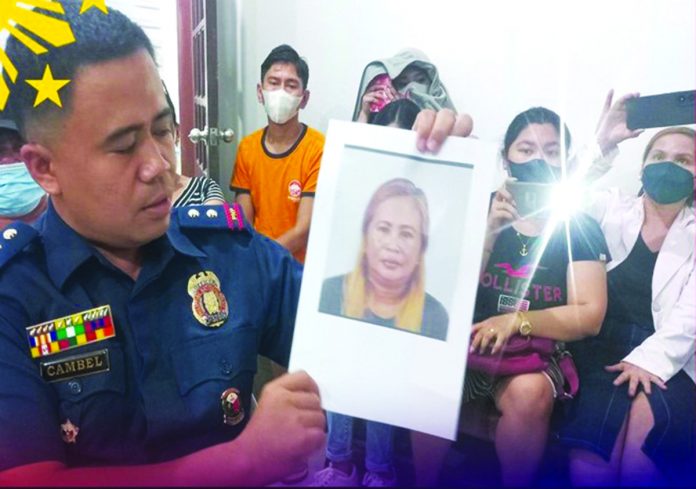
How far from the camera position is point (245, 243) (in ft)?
2.21

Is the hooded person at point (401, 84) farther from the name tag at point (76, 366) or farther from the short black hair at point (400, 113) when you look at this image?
the name tag at point (76, 366)

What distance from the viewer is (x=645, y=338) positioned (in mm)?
640

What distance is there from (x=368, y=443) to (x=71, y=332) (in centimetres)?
39

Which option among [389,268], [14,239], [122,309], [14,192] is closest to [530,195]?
[389,268]

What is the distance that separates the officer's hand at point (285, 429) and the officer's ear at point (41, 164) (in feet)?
1.07

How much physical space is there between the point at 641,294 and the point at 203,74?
0.84 meters

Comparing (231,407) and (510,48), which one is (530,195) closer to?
(510,48)

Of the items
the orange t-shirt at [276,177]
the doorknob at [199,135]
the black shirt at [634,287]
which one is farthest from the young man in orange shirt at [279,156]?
the black shirt at [634,287]

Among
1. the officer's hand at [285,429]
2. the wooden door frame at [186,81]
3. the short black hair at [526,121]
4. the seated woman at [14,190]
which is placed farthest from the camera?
the wooden door frame at [186,81]

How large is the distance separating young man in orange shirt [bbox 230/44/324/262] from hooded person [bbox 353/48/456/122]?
9 cm

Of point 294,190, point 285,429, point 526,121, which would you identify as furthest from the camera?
point 294,190

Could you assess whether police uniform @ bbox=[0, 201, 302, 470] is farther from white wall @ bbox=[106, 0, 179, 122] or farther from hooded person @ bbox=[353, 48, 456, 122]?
white wall @ bbox=[106, 0, 179, 122]

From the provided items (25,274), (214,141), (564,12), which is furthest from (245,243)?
(564,12)

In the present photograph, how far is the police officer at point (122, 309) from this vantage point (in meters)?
0.48
